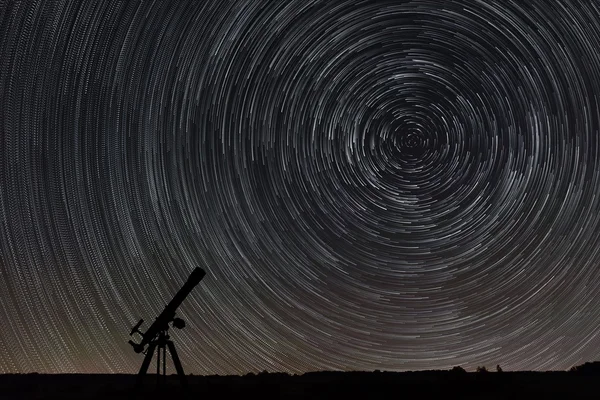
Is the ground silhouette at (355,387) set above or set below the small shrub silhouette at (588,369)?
below

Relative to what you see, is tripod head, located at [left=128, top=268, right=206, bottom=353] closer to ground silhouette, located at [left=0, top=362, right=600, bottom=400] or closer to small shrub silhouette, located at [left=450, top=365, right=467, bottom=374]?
ground silhouette, located at [left=0, top=362, right=600, bottom=400]

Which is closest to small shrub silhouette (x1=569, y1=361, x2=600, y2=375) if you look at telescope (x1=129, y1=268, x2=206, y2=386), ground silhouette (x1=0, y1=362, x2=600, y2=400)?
ground silhouette (x1=0, y1=362, x2=600, y2=400)

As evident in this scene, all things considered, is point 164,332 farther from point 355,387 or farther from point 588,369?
point 588,369

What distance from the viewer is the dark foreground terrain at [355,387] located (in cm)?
1412

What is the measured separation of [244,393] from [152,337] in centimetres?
341

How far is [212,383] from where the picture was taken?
1627cm

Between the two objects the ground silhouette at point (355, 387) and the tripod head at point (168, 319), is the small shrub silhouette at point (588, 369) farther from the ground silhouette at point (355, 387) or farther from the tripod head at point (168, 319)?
the tripod head at point (168, 319)

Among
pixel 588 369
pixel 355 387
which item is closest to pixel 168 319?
pixel 355 387

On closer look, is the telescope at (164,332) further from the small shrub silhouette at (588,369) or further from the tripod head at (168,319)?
the small shrub silhouette at (588,369)

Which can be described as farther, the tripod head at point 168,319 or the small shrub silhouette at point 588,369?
the small shrub silhouette at point 588,369

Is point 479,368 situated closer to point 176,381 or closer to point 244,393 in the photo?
point 244,393

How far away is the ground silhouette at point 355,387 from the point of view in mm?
14156

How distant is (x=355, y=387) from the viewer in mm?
15070

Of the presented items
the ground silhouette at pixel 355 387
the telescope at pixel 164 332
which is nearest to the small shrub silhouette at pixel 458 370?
the ground silhouette at pixel 355 387
